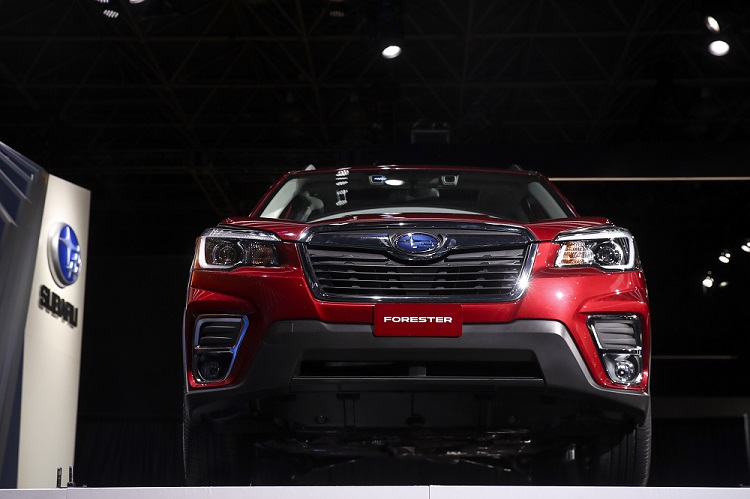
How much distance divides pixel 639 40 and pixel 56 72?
28.0 ft

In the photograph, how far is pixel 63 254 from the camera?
7.38 metres

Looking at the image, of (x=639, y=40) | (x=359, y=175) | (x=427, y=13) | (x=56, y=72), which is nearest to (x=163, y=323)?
(x=56, y=72)

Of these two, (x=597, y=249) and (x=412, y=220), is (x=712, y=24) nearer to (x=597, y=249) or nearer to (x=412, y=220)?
(x=597, y=249)

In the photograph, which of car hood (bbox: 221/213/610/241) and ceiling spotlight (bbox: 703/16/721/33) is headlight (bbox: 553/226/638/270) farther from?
ceiling spotlight (bbox: 703/16/721/33)

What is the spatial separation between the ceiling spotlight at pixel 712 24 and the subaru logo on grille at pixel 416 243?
272 inches

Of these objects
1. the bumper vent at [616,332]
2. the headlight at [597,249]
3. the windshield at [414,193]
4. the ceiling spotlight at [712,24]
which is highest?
the ceiling spotlight at [712,24]

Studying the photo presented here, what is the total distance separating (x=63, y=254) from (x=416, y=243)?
477cm

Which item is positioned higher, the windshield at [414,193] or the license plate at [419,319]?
the windshield at [414,193]

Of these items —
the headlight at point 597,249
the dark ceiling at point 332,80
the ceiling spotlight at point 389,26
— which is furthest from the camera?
the dark ceiling at point 332,80

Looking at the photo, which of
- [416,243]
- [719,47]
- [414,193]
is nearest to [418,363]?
[416,243]

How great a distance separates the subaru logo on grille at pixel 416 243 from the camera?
3391mm

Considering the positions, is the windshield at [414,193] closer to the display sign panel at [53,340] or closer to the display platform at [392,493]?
the display platform at [392,493]

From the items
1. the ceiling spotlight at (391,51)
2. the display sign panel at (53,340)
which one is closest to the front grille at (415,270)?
the display sign panel at (53,340)

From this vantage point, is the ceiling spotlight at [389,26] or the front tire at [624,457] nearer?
the front tire at [624,457]
